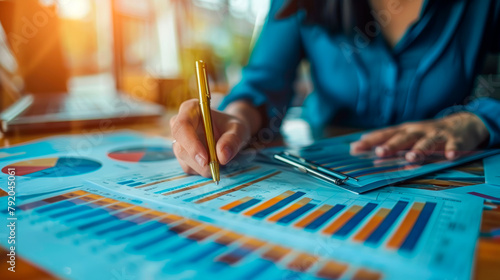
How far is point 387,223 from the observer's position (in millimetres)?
261

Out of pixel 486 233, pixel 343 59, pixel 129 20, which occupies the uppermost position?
pixel 129 20

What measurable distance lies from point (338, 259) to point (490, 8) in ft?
2.30

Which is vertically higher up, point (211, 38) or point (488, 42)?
point (211, 38)

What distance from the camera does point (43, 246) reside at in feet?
0.72

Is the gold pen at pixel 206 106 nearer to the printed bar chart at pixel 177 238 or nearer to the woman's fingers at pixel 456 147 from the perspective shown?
the printed bar chart at pixel 177 238

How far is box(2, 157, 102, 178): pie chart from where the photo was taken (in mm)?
388

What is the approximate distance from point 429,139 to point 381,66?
0.28 m

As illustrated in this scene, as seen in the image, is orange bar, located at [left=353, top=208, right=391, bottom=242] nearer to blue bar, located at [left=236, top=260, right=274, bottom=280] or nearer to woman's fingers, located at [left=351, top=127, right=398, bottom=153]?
blue bar, located at [left=236, top=260, right=274, bottom=280]

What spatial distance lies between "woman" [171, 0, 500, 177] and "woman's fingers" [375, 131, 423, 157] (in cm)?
9

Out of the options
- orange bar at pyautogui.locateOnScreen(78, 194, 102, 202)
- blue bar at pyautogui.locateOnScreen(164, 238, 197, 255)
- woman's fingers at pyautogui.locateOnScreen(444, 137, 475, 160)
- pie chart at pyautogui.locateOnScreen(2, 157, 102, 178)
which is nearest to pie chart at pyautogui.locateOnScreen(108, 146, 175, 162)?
pie chart at pyautogui.locateOnScreen(2, 157, 102, 178)

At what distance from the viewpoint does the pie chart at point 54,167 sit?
39 cm

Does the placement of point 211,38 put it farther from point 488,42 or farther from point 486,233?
point 486,233

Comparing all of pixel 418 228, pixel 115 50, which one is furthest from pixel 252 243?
pixel 115 50

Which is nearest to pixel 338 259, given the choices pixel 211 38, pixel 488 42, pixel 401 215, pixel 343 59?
pixel 401 215
